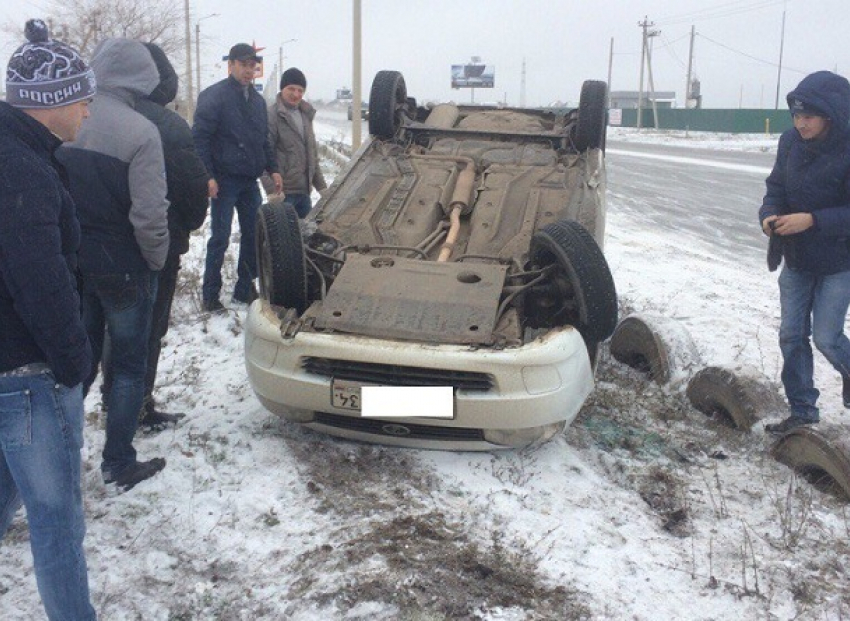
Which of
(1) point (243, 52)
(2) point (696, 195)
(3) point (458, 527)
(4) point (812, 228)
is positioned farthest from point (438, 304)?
(2) point (696, 195)

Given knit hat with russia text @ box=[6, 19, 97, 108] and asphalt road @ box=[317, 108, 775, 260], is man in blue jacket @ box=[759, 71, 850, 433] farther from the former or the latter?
asphalt road @ box=[317, 108, 775, 260]

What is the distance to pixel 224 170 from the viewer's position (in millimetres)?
5809

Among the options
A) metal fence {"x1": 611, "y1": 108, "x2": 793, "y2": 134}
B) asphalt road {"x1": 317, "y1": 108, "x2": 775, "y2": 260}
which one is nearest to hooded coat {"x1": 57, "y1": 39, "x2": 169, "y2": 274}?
asphalt road {"x1": 317, "y1": 108, "x2": 775, "y2": 260}

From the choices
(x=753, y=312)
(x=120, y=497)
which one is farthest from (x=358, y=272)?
(x=753, y=312)

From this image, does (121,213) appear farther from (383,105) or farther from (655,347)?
(655,347)

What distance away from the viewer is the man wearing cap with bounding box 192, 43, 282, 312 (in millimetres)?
5664

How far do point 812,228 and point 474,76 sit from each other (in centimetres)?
7006

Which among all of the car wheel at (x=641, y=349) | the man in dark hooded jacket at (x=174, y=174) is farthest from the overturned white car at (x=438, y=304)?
the car wheel at (x=641, y=349)

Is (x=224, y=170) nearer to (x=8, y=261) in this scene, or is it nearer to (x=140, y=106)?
(x=140, y=106)

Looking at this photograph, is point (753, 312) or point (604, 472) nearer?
point (604, 472)

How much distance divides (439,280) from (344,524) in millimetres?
1415

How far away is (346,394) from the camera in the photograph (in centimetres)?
360

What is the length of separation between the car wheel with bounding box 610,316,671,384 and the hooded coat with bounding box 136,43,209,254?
290 centimetres

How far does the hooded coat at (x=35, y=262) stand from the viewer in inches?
82.6
